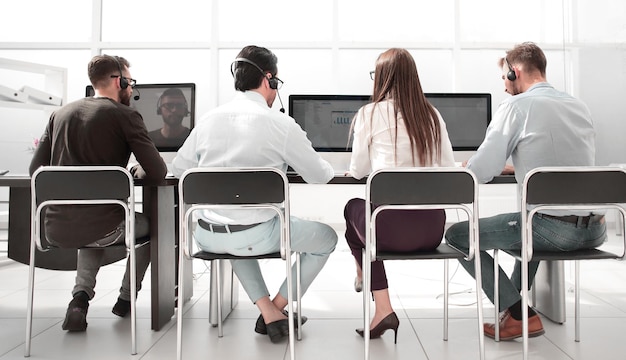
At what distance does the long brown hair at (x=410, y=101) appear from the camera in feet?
5.62

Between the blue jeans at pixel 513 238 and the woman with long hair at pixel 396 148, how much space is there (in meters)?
0.21

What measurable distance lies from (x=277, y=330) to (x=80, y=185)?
2.99ft

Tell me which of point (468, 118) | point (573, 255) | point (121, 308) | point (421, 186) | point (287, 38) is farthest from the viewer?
point (287, 38)

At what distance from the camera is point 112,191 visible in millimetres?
1698

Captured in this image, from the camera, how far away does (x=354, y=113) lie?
2564 mm

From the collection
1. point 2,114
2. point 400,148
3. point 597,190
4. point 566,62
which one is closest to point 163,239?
point 400,148

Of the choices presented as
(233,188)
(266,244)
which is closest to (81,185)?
(233,188)

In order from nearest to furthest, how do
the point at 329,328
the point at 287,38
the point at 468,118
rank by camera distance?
the point at 329,328 < the point at 468,118 < the point at 287,38

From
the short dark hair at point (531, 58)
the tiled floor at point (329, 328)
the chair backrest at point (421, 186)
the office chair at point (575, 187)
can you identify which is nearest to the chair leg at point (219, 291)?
the tiled floor at point (329, 328)

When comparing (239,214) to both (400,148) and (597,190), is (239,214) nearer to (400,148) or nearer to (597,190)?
(400,148)

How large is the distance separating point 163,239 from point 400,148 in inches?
43.0

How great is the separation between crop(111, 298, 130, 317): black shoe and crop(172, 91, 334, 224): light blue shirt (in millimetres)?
815

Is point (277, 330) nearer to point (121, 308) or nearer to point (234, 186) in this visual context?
point (234, 186)

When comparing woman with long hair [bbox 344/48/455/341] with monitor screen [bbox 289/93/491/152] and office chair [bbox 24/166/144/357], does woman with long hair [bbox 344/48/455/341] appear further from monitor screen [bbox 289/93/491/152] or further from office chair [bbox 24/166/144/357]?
office chair [bbox 24/166/144/357]
